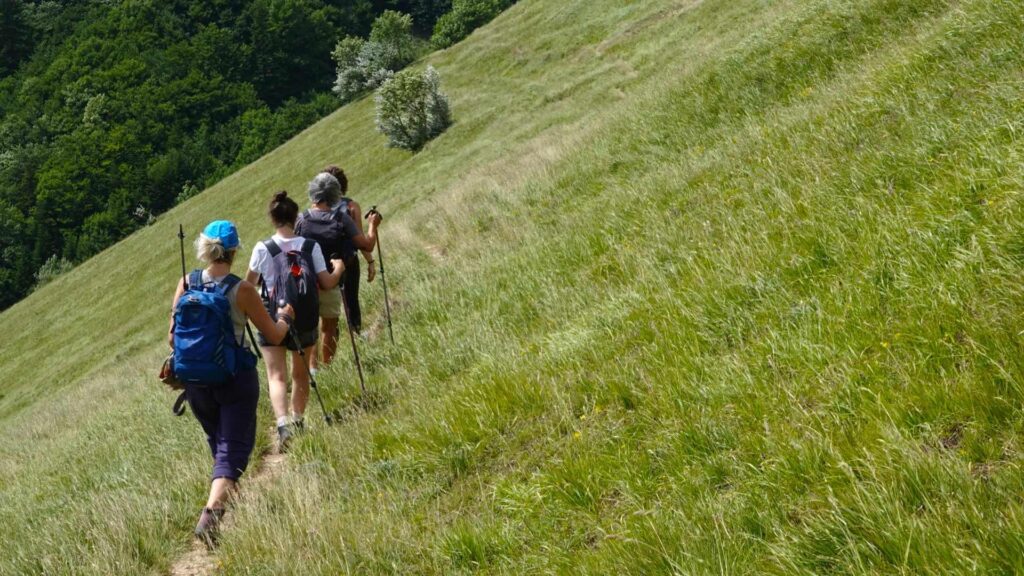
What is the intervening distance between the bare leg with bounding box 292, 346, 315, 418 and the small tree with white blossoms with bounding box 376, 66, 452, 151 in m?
38.1

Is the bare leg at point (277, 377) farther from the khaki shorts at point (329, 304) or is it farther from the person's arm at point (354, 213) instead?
the person's arm at point (354, 213)

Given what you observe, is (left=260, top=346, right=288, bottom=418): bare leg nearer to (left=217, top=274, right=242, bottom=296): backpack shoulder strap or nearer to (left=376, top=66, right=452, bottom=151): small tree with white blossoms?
(left=217, top=274, right=242, bottom=296): backpack shoulder strap

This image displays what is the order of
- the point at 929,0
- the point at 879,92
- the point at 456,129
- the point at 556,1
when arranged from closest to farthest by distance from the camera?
the point at 879,92, the point at 929,0, the point at 456,129, the point at 556,1

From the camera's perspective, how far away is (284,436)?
239 inches

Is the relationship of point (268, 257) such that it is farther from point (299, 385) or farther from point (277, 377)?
point (299, 385)

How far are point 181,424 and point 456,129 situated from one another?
3603 cm

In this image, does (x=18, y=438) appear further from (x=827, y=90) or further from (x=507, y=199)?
(x=827, y=90)

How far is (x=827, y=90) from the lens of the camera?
827 centimetres

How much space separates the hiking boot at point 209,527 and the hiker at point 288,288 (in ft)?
4.23

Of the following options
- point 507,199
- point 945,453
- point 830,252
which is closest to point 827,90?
point 830,252

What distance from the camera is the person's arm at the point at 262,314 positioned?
532cm

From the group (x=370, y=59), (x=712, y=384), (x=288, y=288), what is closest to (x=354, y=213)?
(x=288, y=288)

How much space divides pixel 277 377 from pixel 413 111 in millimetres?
39757

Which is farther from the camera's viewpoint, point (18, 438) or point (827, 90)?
point (18, 438)
